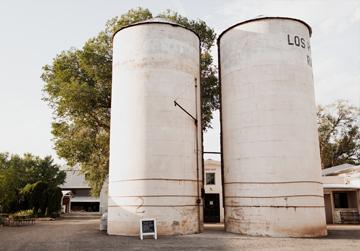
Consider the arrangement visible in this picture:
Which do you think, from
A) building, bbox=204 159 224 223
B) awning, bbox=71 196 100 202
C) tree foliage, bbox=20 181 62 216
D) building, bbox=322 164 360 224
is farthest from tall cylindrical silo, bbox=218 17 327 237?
awning, bbox=71 196 100 202

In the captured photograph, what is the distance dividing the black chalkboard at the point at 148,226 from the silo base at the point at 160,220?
0.72 metres

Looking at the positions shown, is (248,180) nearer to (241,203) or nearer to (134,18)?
(241,203)

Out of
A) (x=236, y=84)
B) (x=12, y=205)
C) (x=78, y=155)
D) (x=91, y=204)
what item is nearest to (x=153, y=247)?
(x=236, y=84)

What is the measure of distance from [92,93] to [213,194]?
41.8 feet

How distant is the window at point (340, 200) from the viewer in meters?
26.6

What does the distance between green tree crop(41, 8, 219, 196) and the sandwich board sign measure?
13.5 meters

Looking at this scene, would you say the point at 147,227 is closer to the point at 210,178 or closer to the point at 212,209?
the point at 212,209

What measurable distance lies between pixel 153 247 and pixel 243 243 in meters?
3.95

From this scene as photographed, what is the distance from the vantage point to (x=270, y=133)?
57.4 feet

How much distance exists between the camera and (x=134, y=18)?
2911 centimetres

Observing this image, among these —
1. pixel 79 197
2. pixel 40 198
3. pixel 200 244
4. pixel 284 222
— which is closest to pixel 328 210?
pixel 284 222

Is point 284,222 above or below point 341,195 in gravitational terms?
below

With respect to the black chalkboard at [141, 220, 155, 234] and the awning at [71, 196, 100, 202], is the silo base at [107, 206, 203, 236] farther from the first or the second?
the awning at [71, 196, 100, 202]

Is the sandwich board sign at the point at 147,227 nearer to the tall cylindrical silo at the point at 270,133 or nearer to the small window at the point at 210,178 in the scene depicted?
the tall cylindrical silo at the point at 270,133
